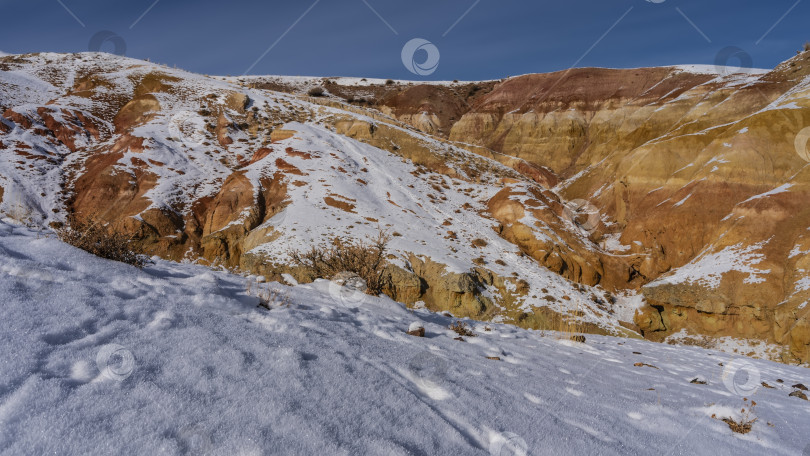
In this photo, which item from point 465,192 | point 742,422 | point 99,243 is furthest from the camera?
point 465,192

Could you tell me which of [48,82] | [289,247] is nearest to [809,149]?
[289,247]

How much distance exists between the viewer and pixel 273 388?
2.19 m

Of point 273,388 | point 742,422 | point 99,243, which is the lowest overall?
point 742,422

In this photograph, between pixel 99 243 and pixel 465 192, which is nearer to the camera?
pixel 99 243

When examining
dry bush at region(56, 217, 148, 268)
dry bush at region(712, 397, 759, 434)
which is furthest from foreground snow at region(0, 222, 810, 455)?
dry bush at region(56, 217, 148, 268)

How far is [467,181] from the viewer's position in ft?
88.8

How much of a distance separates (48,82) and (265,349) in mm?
45403

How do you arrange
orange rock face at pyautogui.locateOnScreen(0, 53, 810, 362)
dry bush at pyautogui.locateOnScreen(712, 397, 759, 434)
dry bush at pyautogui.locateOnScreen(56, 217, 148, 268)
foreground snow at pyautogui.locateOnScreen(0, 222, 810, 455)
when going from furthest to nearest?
1. orange rock face at pyautogui.locateOnScreen(0, 53, 810, 362)
2. dry bush at pyautogui.locateOnScreen(56, 217, 148, 268)
3. dry bush at pyautogui.locateOnScreen(712, 397, 759, 434)
4. foreground snow at pyautogui.locateOnScreen(0, 222, 810, 455)

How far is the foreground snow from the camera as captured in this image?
5.61 feet

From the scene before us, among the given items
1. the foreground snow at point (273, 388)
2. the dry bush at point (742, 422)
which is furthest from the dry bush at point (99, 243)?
the dry bush at point (742, 422)

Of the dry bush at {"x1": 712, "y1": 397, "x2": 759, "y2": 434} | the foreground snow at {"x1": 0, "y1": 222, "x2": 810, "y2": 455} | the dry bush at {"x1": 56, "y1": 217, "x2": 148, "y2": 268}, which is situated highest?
the dry bush at {"x1": 56, "y1": 217, "x2": 148, "y2": 268}

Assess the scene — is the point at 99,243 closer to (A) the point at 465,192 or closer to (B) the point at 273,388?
(B) the point at 273,388

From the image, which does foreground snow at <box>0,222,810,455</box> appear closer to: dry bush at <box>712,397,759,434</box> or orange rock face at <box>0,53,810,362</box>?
dry bush at <box>712,397,759,434</box>

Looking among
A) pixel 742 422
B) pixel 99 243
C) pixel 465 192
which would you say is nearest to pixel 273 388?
pixel 99 243
